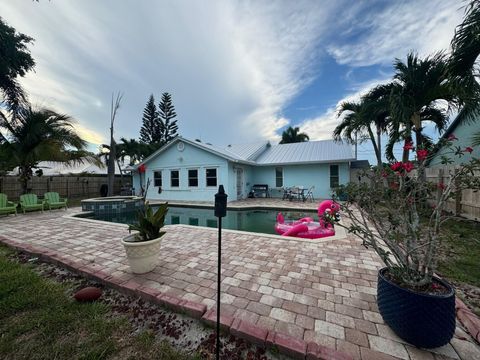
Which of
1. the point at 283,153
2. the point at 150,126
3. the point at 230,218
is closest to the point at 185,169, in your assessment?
the point at 230,218

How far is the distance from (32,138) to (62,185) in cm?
927

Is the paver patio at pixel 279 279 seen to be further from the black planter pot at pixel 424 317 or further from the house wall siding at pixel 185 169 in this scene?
the house wall siding at pixel 185 169

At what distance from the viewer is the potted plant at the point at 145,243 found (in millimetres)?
2959

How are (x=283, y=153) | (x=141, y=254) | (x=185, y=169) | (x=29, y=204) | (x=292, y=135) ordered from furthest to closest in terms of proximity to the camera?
(x=292, y=135), (x=283, y=153), (x=185, y=169), (x=29, y=204), (x=141, y=254)

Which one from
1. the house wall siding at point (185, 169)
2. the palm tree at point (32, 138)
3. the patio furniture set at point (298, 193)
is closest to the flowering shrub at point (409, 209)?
the patio furniture set at point (298, 193)

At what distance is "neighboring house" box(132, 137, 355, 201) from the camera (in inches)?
496

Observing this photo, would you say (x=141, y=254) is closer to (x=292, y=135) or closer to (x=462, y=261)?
(x=462, y=261)

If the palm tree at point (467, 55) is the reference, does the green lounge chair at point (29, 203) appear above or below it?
below

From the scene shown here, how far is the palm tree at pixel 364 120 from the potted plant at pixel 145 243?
26.6 feet

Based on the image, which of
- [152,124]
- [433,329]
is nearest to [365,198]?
[433,329]

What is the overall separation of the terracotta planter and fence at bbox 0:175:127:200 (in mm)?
14206

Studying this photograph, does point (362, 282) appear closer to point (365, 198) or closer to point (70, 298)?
point (365, 198)

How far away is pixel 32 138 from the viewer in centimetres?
809

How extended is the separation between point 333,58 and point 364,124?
3350 millimetres
